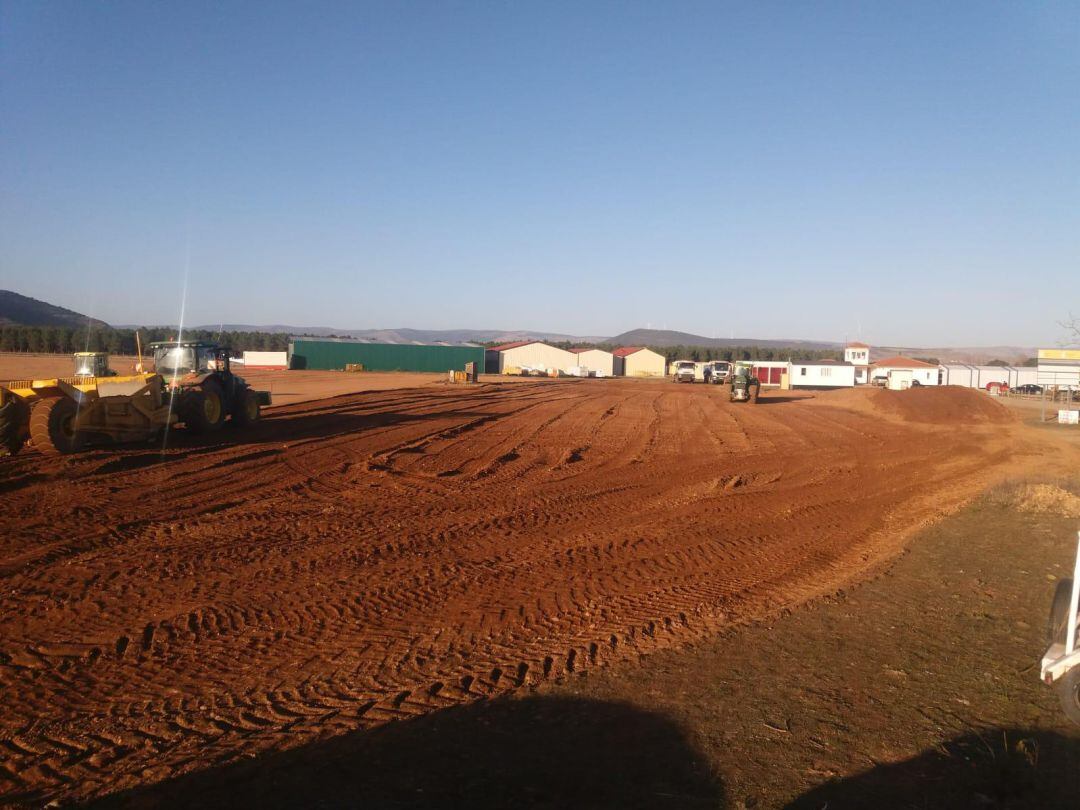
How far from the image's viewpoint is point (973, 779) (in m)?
4.53

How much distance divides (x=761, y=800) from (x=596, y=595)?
367cm

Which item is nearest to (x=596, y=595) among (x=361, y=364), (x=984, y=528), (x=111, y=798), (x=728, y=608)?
(x=728, y=608)

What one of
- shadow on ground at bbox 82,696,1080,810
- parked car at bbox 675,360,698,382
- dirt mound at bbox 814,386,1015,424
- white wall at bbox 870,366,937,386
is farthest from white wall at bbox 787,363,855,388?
shadow on ground at bbox 82,696,1080,810

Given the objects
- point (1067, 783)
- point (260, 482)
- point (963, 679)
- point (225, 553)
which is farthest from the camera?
point (260, 482)

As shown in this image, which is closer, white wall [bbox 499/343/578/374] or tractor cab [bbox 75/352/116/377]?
tractor cab [bbox 75/352/116/377]

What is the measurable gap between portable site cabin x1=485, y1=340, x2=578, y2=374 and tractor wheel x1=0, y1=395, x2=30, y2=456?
81.6 metres

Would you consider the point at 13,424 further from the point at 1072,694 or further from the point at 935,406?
the point at 935,406

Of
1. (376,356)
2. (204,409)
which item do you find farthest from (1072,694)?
(376,356)

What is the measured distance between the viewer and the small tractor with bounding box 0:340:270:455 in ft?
47.5

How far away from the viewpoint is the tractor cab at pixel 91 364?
61.6ft

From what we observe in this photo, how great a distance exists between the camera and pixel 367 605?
24.1ft

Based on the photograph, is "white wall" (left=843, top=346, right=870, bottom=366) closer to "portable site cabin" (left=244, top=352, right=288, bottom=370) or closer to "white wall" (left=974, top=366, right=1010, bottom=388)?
"white wall" (left=974, top=366, right=1010, bottom=388)

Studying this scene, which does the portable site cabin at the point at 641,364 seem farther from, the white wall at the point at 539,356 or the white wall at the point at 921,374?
the white wall at the point at 921,374

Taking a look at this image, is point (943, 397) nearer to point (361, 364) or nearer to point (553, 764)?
point (553, 764)
